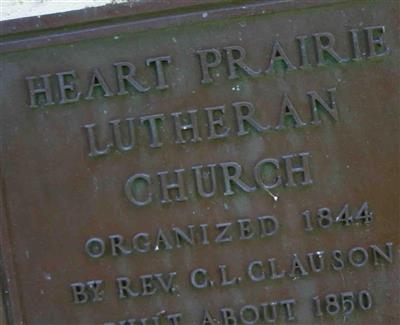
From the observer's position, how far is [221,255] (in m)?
2.56

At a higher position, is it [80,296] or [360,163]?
[360,163]

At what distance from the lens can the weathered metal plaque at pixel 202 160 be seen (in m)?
2.52

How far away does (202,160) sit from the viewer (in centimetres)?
254

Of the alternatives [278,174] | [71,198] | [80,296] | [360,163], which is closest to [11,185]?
[71,198]

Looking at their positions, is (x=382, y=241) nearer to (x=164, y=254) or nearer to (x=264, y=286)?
(x=264, y=286)

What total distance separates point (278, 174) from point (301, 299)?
0.40 metres

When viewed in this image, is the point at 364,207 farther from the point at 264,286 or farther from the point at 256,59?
the point at 256,59

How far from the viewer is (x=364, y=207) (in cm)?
254

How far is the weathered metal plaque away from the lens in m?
2.52

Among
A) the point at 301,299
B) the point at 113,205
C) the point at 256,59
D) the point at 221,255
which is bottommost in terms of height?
the point at 301,299

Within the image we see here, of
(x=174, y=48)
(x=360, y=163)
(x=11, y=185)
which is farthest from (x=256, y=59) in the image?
(x=11, y=185)

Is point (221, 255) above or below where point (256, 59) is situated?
below

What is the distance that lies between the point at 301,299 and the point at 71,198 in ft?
2.55

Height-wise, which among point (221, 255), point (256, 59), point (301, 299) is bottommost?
point (301, 299)
